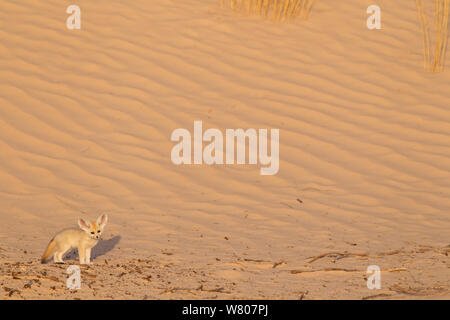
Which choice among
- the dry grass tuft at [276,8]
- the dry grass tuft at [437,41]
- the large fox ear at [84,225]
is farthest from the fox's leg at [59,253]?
the dry grass tuft at [437,41]

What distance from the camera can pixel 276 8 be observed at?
7.16 metres

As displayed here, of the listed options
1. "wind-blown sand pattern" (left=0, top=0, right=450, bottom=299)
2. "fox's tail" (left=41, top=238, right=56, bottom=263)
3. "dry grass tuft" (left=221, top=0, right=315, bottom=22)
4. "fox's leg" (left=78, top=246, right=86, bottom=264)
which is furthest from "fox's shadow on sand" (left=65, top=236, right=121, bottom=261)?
"dry grass tuft" (left=221, top=0, right=315, bottom=22)

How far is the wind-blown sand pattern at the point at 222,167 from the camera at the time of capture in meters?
3.75

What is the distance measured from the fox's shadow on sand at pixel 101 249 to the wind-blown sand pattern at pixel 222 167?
21 mm

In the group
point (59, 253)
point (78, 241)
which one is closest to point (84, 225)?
point (78, 241)

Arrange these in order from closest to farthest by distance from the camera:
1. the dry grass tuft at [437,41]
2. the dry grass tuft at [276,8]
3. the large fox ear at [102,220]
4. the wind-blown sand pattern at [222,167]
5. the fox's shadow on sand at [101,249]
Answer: the wind-blown sand pattern at [222,167] < the large fox ear at [102,220] < the fox's shadow on sand at [101,249] < the dry grass tuft at [437,41] < the dry grass tuft at [276,8]

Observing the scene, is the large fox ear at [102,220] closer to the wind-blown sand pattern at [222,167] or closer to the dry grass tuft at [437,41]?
the wind-blown sand pattern at [222,167]

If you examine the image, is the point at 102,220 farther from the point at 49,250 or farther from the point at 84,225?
the point at 49,250

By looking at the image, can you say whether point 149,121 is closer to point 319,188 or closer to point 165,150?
point 165,150

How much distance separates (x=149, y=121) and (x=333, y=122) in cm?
154

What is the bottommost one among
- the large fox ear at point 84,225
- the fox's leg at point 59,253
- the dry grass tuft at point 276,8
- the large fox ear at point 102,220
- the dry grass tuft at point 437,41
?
the fox's leg at point 59,253

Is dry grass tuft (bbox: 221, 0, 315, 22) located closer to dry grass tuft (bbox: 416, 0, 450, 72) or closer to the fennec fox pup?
dry grass tuft (bbox: 416, 0, 450, 72)

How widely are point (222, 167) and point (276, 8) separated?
2.39m

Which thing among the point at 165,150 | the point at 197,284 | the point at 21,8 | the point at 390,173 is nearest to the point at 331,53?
the point at 390,173
